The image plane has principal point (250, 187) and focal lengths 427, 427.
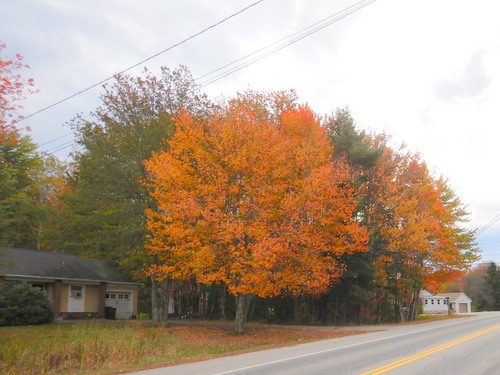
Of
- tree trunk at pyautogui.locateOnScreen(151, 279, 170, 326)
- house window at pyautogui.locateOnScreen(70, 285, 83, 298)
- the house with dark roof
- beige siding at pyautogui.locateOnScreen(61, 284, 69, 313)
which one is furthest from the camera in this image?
house window at pyautogui.locateOnScreen(70, 285, 83, 298)

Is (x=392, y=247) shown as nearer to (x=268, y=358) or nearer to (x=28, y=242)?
(x=268, y=358)

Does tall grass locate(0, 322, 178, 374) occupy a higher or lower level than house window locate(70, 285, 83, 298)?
lower

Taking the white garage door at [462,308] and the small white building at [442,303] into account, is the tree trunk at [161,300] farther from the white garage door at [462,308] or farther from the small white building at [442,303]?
the white garage door at [462,308]

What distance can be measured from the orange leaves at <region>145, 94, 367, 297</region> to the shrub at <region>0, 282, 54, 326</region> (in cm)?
914

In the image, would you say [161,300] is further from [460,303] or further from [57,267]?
[460,303]

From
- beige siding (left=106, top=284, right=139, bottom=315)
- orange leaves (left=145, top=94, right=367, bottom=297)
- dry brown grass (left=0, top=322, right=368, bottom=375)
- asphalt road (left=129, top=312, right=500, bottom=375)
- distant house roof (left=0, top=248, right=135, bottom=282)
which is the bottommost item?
dry brown grass (left=0, top=322, right=368, bottom=375)

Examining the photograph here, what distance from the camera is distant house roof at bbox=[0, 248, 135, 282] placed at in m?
28.3

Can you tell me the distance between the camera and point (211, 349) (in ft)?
53.7

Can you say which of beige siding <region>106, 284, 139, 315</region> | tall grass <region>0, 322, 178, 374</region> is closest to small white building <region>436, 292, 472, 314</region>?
beige siding <region>106, 284, 139, 315</region>

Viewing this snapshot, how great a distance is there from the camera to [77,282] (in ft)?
104

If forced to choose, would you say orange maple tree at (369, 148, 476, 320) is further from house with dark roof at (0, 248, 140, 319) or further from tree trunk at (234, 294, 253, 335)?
Result: house with dark roof at (0, 248, 140, 319)

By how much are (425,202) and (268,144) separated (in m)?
17.7

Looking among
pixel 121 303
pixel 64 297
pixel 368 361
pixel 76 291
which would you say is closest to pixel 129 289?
pixel 121 303

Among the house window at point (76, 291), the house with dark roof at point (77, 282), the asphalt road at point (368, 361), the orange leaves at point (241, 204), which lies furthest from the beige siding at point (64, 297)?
the asphalt road at point (368, 361)
